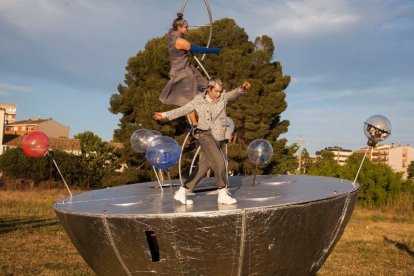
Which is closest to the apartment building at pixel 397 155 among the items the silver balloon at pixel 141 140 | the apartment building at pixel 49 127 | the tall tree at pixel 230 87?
the apartment building at pixel 49 127

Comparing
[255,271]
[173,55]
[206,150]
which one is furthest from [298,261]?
[173,55]

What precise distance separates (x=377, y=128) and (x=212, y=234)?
318 centimetres

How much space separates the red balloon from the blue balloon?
9.96 feet

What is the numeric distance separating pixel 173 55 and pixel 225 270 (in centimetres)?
319

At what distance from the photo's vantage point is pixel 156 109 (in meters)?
28.4

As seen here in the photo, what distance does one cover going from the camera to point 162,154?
17.2 ft

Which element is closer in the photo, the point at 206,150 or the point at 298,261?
the point at 298,261

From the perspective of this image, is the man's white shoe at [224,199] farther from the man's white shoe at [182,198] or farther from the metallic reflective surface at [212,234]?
the man's white shoe at [182,198]

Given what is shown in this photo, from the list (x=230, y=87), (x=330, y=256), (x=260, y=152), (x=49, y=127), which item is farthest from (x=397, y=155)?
(x=260, y=152)

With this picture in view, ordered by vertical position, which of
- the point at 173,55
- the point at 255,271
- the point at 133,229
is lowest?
the point at 255,271

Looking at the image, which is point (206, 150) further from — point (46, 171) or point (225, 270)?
point (46, 171)

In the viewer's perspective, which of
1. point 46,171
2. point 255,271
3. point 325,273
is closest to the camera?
point 255,271

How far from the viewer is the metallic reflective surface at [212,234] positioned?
4957mm

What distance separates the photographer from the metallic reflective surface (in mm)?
4957
